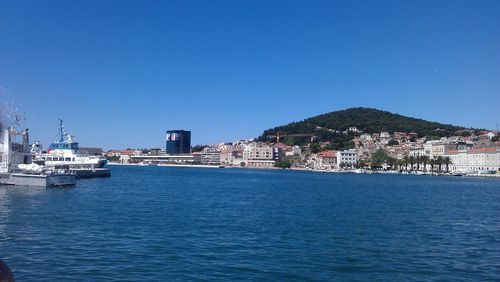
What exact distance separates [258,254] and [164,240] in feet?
11.6

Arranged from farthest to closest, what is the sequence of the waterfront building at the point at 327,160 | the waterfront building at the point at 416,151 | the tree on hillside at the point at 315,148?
the tree on hillside at the point at 315,148, the waterfront building at the point at 327,160, the waterfront building at the point at 416,151

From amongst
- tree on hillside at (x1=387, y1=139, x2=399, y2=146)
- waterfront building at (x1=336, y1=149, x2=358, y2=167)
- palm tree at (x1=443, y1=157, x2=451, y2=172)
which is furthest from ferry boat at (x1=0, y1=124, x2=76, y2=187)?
tree on hillside at (x1=387, y1=139, x2=399, y2=146)

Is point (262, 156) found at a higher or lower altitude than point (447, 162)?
higher

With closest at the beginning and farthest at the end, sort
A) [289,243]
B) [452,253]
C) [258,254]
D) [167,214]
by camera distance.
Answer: [258,254] < [452,253] < [289,243] < [167,214]

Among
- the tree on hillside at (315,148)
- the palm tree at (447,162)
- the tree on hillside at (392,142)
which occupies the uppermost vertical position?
the tree on hillside at (392,142)

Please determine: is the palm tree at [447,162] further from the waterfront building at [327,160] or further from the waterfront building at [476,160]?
the waterfront building at [327,160]

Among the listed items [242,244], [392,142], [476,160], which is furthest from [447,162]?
[242,244]

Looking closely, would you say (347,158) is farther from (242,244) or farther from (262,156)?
(242,244)

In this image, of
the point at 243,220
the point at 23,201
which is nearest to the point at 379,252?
the point at 243,220

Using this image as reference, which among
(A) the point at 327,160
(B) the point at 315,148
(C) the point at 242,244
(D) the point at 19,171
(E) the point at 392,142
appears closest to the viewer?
(C) the point at 242,244

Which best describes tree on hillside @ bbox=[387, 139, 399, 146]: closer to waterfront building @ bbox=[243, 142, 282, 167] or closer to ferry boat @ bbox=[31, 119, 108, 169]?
waterfront building @ bbox=[243, 142, 282, 167]

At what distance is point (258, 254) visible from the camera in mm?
13664

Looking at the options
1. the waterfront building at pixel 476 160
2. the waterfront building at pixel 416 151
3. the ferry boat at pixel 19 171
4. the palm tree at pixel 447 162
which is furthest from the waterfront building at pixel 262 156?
the ferry boat at pixel 19 171

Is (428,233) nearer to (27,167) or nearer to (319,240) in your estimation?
(319,240)
